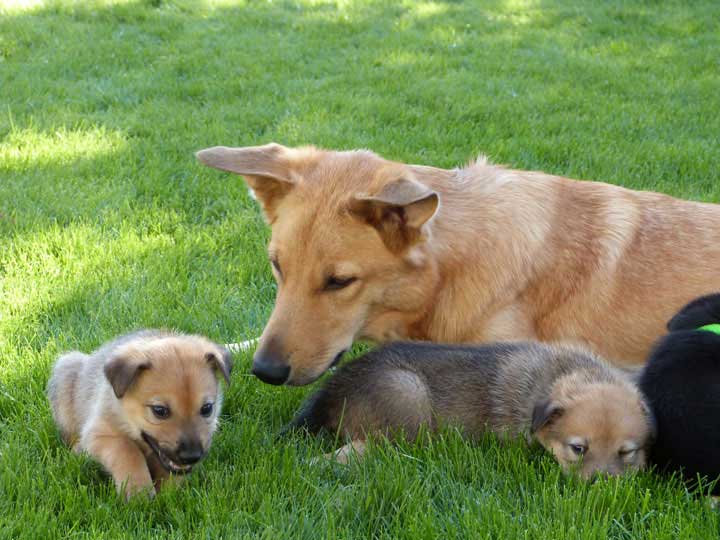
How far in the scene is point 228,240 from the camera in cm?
595

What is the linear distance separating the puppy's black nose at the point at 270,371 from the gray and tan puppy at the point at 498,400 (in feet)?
0.83

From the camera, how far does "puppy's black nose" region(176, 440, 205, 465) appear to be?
129 inches

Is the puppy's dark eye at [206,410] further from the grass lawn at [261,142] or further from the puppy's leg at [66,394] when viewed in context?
the puppy's leg at [66,394]

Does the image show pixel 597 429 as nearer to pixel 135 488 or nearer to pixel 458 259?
pixel 458 259

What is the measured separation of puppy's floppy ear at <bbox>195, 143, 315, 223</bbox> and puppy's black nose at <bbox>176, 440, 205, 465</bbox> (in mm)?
1339

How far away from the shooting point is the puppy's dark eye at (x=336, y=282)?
385cm

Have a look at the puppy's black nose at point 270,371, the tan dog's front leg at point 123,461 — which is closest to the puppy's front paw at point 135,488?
the tan dog's front leg at point 123,461

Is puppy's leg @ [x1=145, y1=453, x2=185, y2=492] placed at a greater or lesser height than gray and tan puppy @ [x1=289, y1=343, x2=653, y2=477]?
lesser

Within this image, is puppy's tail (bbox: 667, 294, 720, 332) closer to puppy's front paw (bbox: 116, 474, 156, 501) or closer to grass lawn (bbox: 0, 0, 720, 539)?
grass lawn (bbox: 0, 0, 720, 539)

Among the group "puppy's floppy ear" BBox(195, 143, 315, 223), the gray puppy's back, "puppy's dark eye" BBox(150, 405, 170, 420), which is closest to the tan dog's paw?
the gray puppy's back

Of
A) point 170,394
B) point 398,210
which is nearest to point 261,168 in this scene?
point 398,210

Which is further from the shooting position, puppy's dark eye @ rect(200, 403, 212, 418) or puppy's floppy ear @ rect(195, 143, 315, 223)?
puppy's floppy ear @ rect(195, 143, 315, 223)

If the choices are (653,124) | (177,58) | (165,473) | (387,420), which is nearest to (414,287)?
(387,420)

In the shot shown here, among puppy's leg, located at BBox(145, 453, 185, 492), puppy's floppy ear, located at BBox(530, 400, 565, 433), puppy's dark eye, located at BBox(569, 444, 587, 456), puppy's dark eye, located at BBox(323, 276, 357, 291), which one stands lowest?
puppy's leg, located at BBox(145, 453, 185, 492)
